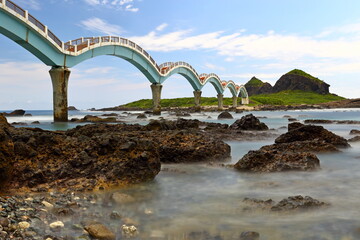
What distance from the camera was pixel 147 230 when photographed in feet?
12.4

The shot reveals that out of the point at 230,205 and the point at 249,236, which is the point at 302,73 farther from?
the point at 249,236

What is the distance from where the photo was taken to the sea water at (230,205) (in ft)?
12.3

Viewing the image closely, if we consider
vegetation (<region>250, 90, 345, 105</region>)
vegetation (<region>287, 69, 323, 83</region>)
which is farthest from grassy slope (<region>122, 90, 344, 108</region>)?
vegetation (<region>287, 69, 323, 83</region>)

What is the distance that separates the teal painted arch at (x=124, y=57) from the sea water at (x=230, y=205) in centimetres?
2607

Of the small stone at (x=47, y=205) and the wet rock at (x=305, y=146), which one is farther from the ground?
the wet rock at (x=305, y=146)

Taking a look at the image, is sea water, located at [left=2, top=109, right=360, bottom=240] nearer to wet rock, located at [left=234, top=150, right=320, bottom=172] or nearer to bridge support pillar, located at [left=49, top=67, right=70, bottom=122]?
wet rock, located at [left=234, top=150, right=320, bottom=172]

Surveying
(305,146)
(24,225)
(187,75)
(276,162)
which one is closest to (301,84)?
(187,75)

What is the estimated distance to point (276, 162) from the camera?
727cm

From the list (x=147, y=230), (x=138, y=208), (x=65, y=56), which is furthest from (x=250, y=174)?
(x=65, y=56)

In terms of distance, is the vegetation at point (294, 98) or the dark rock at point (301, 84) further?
the dark rock at point (301, 84)

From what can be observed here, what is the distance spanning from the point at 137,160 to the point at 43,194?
177 centimetres

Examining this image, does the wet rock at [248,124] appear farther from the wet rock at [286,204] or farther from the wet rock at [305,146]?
the wet rock at [286,204]

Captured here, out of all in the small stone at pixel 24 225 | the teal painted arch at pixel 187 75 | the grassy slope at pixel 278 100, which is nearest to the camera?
the small stone at pixel 24 225

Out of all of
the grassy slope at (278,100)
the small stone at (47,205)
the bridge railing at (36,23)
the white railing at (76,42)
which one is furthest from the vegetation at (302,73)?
the small stone at (47,205)
